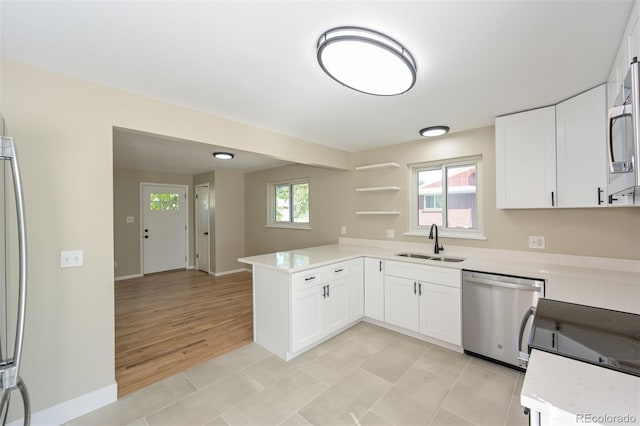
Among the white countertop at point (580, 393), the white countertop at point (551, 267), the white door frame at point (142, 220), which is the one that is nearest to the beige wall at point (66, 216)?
the white countertop at point (551, 267)

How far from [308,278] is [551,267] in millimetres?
2249

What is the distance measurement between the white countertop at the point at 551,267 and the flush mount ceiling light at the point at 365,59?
1628mm

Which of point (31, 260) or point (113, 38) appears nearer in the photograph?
point (113, 38)

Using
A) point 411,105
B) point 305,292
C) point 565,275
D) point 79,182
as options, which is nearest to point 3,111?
point 79,182

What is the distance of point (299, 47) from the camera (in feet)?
5.15

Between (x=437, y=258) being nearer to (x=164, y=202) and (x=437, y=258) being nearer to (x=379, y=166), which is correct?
(x=379, y=166)

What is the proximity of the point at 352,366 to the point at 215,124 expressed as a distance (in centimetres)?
260

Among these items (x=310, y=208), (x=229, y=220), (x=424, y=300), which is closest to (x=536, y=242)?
(x=424, y=300)

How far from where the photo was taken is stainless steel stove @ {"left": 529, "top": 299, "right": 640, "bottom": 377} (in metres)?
0.92

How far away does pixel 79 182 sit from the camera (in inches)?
75.5

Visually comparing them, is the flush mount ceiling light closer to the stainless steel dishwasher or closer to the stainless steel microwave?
the stainless steel microwave

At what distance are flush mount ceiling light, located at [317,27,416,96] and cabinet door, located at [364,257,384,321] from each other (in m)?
2.06

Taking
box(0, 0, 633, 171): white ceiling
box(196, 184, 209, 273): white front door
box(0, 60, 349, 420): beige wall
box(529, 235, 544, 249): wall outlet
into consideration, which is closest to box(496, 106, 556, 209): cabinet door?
box(0, 0, 633, 171): white ceiling

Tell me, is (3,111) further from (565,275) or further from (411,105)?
(565,275)
